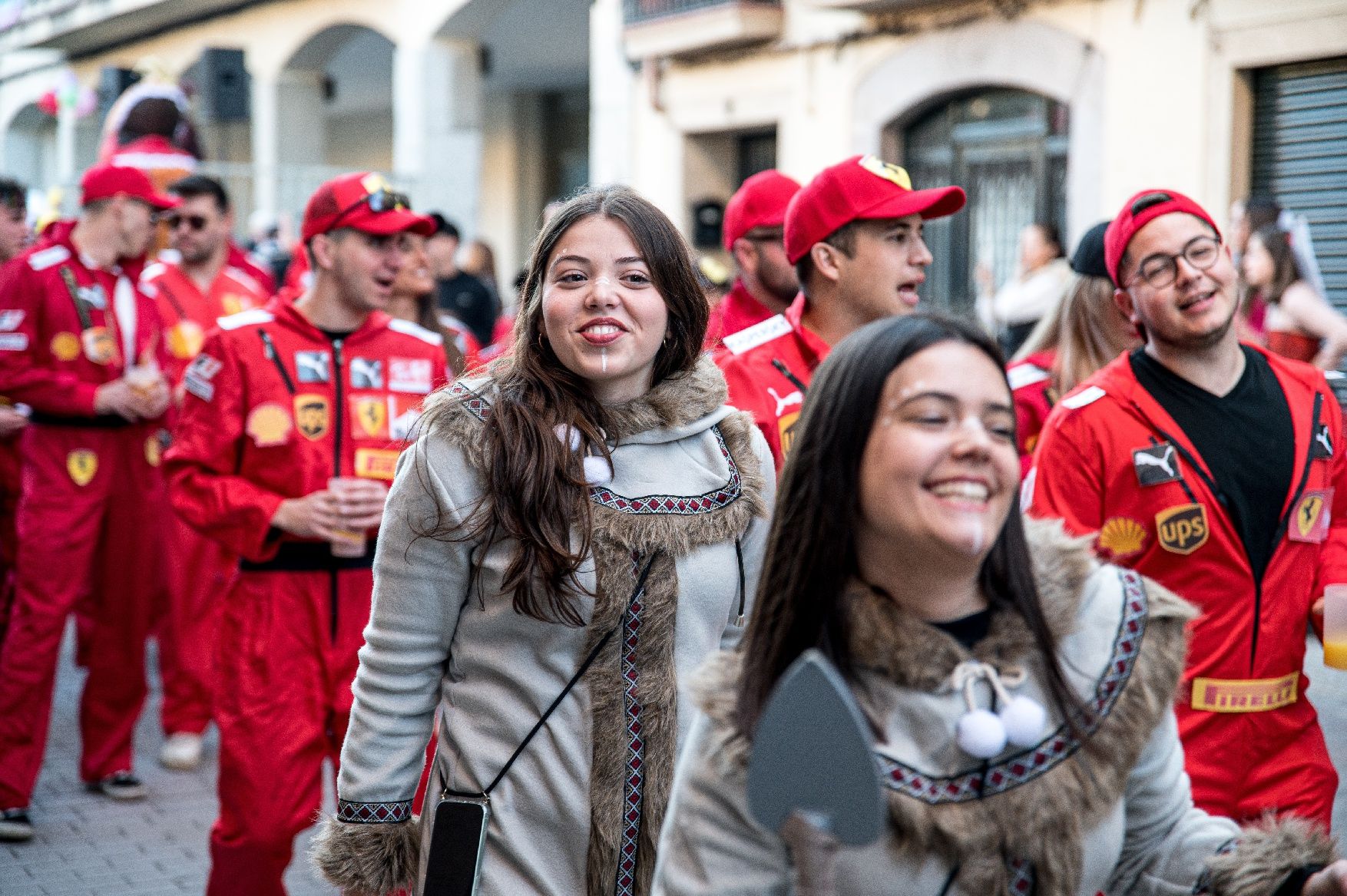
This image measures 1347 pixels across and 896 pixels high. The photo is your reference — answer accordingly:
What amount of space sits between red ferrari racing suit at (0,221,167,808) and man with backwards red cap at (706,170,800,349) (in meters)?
2.61

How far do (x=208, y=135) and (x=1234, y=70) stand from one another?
2141cm

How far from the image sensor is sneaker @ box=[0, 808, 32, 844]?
6.08 m

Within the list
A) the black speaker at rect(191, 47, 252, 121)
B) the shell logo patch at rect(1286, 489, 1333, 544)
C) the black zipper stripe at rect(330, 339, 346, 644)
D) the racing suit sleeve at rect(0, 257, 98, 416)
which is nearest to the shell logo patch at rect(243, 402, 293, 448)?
the black zipper stripe at rect(330, 339, 346, 644)

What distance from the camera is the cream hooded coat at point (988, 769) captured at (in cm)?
204

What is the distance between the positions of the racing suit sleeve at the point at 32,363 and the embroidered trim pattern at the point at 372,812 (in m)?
A: 4.02

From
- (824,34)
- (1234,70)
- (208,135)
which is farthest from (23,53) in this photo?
(1234,70)

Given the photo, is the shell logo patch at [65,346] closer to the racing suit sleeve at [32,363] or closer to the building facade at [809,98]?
the racing suit sleeve at [32,363]

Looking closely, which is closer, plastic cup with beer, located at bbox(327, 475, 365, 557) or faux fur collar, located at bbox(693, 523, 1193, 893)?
faux fur collar, located at bbox(693, 523, 1193, 893)

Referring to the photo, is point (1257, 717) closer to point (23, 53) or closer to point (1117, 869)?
point (1117, 869)

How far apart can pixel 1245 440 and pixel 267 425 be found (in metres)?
2.74

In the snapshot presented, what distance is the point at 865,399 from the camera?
2123mm

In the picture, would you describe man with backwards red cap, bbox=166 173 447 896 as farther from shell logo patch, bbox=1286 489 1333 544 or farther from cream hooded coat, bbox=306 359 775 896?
shell logo patch, bbox=1286 489 1333 544

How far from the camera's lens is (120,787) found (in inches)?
262

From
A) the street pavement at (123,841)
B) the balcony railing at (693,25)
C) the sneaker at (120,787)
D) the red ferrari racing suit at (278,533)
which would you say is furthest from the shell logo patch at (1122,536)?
the balcony railing at (693,25)
